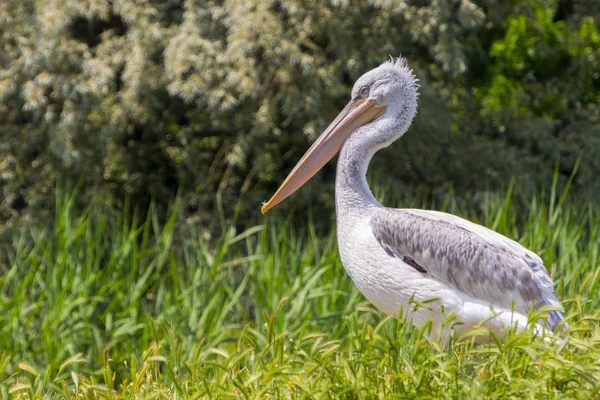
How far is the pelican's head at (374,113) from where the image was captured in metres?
4.84

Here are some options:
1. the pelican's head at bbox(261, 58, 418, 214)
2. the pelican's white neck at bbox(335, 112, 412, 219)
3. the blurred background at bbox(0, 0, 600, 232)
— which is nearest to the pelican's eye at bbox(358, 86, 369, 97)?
the pelican's head at bbox(261, 58, 418, 214)

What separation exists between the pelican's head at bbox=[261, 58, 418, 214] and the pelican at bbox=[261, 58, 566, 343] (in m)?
0.04

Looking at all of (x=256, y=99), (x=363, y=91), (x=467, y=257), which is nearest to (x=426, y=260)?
(x=467, y=257)

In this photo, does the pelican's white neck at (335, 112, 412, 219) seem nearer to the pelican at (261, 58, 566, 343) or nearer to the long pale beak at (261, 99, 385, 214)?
the pelican at (261, 58, 566, 343)

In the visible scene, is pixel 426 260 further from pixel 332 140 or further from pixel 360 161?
pixel 332 140

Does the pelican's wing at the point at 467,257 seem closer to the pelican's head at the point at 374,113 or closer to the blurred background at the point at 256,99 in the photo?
the pelican's head at the point at 374,113

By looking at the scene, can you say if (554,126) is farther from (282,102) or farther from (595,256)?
(595,256)

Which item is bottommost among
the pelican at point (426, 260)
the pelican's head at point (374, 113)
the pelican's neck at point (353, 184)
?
the pelican at point (426, 260)

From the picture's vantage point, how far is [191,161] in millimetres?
8695

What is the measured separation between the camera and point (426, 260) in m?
4.54

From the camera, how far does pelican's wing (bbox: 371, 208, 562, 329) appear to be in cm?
443

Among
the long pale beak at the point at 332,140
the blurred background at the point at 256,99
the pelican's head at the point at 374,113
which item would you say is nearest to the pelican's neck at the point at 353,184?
the pelican's head at the point at 374,113

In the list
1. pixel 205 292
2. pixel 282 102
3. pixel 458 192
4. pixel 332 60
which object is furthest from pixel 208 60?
pixel 458 192

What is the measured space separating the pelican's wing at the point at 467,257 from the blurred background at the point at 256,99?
298cm
